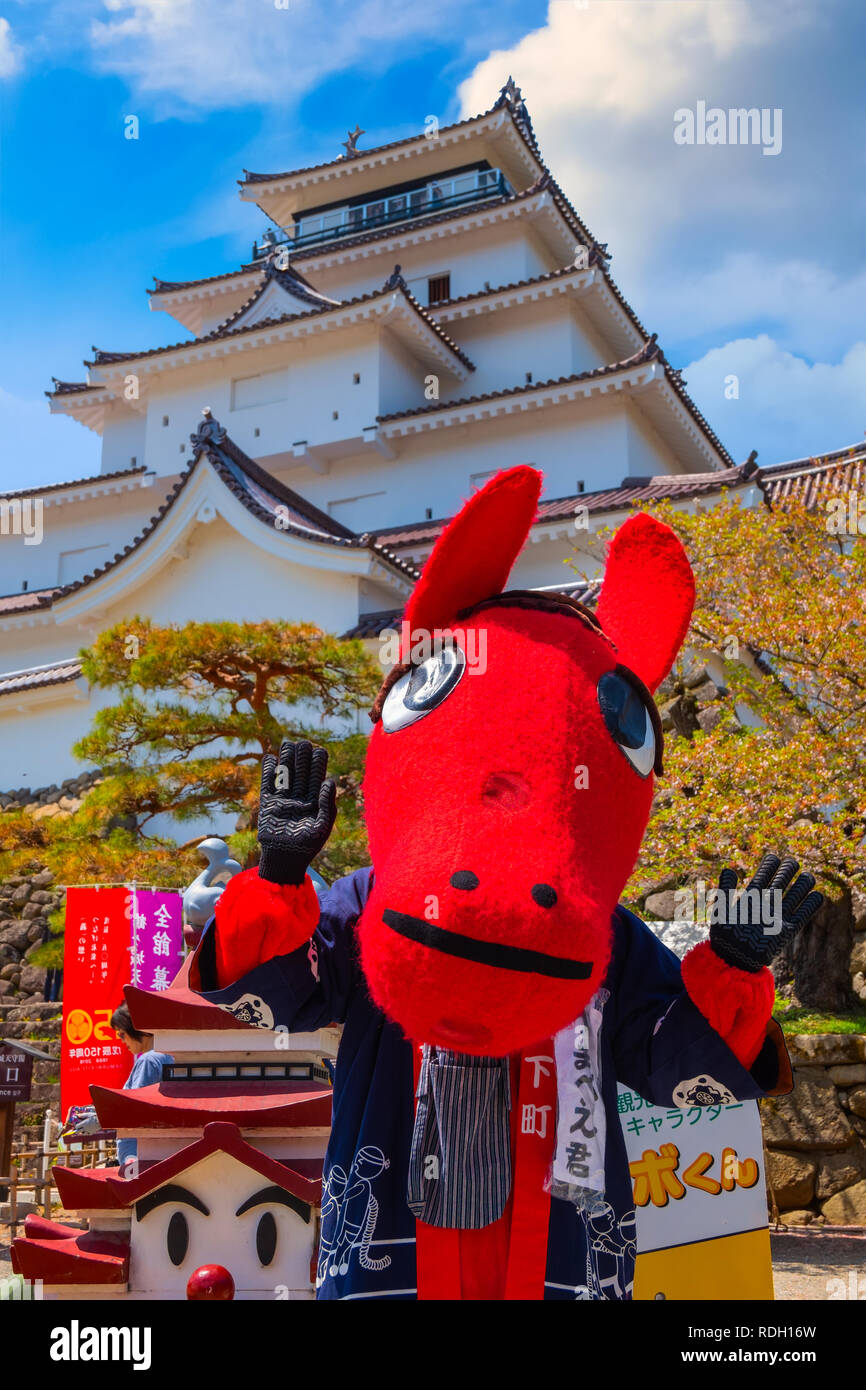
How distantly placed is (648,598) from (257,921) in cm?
107

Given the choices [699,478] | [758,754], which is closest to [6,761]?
[699,478]

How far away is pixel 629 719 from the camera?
225 centimetres

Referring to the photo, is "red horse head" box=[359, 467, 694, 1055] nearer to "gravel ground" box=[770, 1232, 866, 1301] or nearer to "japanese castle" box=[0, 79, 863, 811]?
"gravel ground" box=[770, 1232, 866, 1301]

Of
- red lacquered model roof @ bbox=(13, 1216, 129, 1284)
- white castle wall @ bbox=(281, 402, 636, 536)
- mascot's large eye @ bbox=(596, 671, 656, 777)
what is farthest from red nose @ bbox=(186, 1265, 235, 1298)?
white castle wall @ bbox=(281, 402, 636, 536)

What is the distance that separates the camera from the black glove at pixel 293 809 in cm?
199

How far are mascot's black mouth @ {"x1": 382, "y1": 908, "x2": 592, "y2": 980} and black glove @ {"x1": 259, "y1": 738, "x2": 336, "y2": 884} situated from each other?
223mm

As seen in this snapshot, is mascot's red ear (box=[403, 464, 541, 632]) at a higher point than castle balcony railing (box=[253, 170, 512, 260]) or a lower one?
lower

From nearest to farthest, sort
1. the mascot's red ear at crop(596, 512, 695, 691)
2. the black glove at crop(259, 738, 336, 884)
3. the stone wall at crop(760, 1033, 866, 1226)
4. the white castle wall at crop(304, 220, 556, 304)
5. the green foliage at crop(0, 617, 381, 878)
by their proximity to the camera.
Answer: the black glove at crop(259, 738, 336, 884), the mascot's red ear at crop(596, 512, 695, 691), the stone wall at crop(760, 1033, 866, 1226), the green foliage at crop(0, 617, 381, 878), the white castle wall at crop(304, 220, 556, 304)

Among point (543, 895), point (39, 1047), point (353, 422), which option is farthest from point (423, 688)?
point (353, 422)

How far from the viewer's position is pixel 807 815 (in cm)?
819

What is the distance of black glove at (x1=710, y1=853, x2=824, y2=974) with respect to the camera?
2068 mm

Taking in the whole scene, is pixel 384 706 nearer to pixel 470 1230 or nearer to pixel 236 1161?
pixel 470 1230

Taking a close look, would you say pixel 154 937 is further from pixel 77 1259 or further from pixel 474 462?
pixel 474 462

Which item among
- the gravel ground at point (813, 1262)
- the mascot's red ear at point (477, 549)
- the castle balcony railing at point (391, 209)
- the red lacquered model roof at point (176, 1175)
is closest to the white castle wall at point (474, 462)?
the castle balcony railing at point (391, 209)
